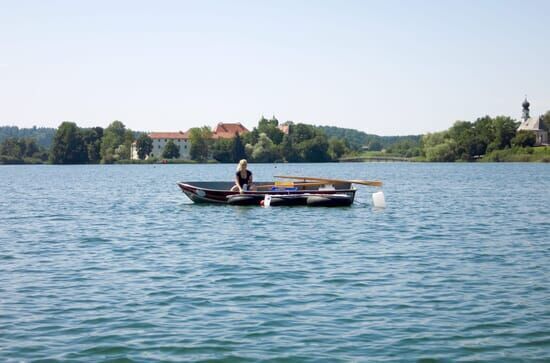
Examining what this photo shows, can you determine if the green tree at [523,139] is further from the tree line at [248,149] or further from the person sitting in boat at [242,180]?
the person sitting in boat at [242,180]

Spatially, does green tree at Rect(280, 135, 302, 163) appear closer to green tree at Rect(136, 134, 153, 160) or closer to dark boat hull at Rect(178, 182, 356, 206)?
green tree at Rect(136, 134, 153, 160)

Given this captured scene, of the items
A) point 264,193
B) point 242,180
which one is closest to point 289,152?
point 242,180

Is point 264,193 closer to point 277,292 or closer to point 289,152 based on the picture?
point 277,292

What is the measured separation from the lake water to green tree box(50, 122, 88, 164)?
16258cm

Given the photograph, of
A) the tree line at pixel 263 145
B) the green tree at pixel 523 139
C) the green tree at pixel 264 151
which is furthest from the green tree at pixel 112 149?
the green tree at pixel 523 139

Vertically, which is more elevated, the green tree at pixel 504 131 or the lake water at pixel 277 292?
the green tree at pixel 504 131

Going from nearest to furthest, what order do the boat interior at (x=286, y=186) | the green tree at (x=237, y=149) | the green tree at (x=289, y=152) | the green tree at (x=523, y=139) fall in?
1. the boat interior at (x=286, y=186)
2. the green tree at (x=523, y=139)
3. the green tree at (x=237, y=149)
4. the green tree at (x=289, y=152)

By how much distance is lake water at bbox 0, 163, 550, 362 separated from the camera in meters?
10.6

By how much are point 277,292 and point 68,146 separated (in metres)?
182

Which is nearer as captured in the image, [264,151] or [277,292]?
[277,292]

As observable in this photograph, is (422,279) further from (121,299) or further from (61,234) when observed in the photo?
(61,234)

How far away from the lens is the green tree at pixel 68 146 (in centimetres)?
18475

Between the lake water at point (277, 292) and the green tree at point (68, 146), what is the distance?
533ft

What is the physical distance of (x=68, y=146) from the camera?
188 m
